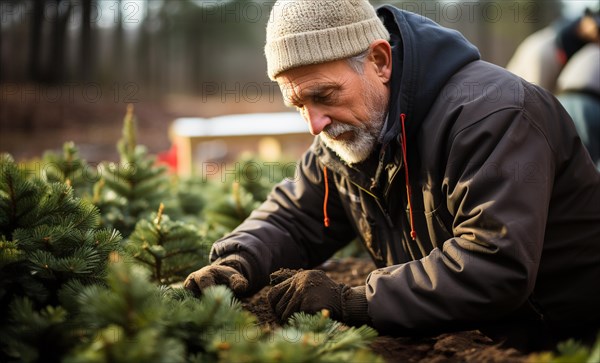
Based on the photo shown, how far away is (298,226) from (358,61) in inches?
36.6

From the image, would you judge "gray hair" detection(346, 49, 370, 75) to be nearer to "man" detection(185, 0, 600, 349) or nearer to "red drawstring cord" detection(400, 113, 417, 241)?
"man" detection(185, 0, 600, 349)

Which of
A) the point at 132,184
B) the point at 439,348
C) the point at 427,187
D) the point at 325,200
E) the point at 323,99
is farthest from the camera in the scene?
the point at 132,184

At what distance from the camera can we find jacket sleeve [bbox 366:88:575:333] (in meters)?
1.95

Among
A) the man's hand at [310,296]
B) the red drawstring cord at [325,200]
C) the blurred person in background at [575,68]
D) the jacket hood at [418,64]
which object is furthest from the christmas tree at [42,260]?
the blurred person in background at [575,68]

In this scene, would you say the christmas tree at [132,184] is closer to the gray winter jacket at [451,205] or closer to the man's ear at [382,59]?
the gray winter jacket at [451,205]

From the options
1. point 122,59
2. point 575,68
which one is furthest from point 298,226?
point 122,59

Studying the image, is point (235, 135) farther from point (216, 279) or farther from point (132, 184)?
point (216, 279)

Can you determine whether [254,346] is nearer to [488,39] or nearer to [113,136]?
[113,136]

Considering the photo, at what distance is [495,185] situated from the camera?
6.64 feet

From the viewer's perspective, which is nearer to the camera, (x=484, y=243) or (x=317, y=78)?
(x=484, y=243)

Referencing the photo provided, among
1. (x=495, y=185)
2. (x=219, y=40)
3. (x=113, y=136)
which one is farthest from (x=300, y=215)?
(x=219, y=40)

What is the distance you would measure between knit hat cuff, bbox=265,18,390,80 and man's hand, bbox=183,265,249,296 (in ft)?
2.93

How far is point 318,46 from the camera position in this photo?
2447 mm

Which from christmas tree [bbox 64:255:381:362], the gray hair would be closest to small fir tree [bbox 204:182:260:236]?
the gray hair
